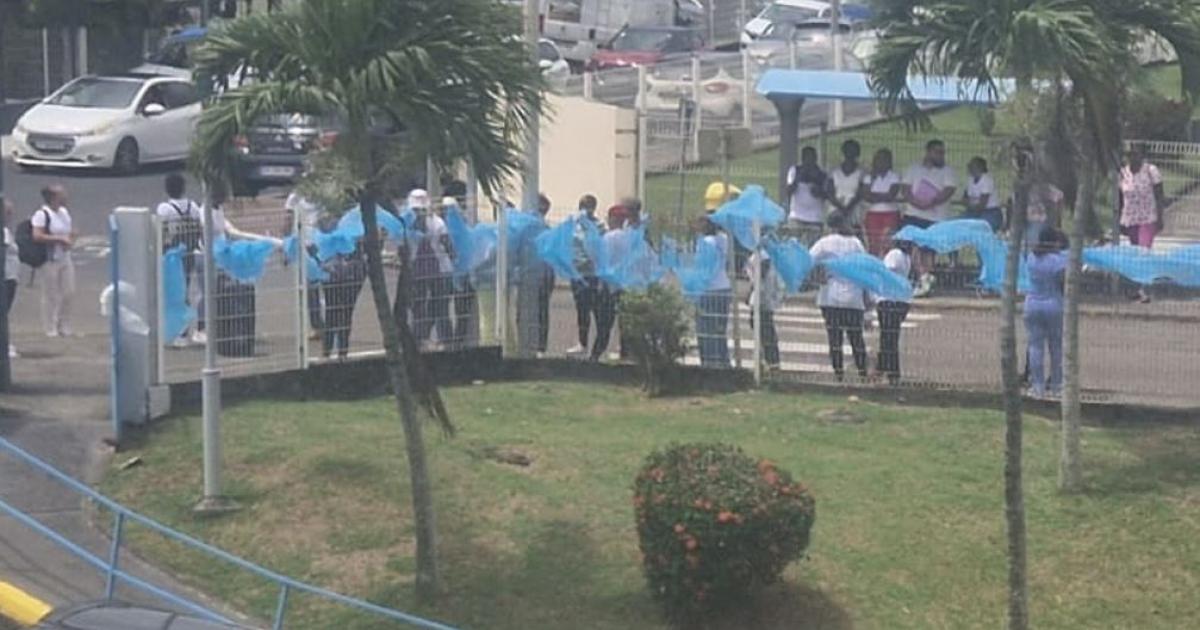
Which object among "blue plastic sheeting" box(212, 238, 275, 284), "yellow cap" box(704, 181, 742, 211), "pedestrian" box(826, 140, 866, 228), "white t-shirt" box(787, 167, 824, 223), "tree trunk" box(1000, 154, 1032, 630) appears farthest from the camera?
"white t-shirt" box(787, 167, 824, 223)

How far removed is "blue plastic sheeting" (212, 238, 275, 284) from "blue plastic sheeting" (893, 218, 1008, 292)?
5358 millimetres

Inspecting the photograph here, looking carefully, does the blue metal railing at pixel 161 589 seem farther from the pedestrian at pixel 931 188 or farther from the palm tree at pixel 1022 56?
the pedestrian at pixel 931 188

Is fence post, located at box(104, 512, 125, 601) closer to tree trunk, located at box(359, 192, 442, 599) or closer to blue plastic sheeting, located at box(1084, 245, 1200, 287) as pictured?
tree trunk, located at box(359, 192, 442, 599)

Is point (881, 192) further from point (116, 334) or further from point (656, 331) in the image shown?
point (116, 334)

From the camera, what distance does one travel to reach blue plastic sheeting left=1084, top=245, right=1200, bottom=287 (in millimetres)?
16875

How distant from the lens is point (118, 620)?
28.1 ft

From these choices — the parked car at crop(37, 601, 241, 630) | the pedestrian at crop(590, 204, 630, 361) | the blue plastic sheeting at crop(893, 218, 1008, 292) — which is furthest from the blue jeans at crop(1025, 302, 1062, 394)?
the parked car at crop(37, 601, 241, 630)

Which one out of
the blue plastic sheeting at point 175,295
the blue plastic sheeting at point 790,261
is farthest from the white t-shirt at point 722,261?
the blue plastic sheeting at point 175,295

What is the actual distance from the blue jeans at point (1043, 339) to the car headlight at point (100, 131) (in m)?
19.9

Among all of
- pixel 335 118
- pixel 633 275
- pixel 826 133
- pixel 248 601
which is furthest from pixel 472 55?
pixel 826 133

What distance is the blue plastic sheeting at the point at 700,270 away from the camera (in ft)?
59.9

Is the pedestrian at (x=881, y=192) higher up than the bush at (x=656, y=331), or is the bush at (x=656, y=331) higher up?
the pedestrian at (x=881, y=192)

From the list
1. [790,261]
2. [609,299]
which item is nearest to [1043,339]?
[790,261]

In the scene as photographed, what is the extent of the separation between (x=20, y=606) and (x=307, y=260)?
571cm
